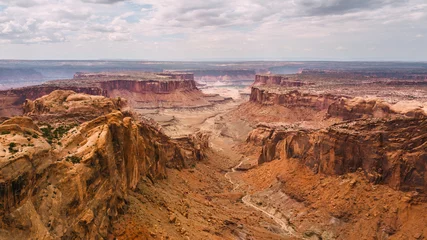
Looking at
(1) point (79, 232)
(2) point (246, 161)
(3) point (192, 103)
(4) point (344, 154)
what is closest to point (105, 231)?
(1) point (79, 232)

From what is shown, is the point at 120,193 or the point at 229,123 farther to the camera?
the point at 229,123

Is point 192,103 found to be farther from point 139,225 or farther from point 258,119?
point 139,225

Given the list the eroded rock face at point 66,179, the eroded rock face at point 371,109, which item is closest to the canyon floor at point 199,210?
the eroded rock face at point 66,179

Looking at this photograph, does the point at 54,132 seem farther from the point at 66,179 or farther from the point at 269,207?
the point at 269,207

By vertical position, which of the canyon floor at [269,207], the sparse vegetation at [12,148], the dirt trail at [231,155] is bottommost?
the dirt trail at [231,155]

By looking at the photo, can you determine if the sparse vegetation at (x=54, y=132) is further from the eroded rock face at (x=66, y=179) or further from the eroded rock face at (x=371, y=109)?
the eroded rock face at (x=371, y=109)

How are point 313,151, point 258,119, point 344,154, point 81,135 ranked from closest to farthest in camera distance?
1. point 81,135
2. point 344,154
3. point 313,151
4. point 258,119

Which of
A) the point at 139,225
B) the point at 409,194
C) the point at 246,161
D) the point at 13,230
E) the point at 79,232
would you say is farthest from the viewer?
the point at 246,161
